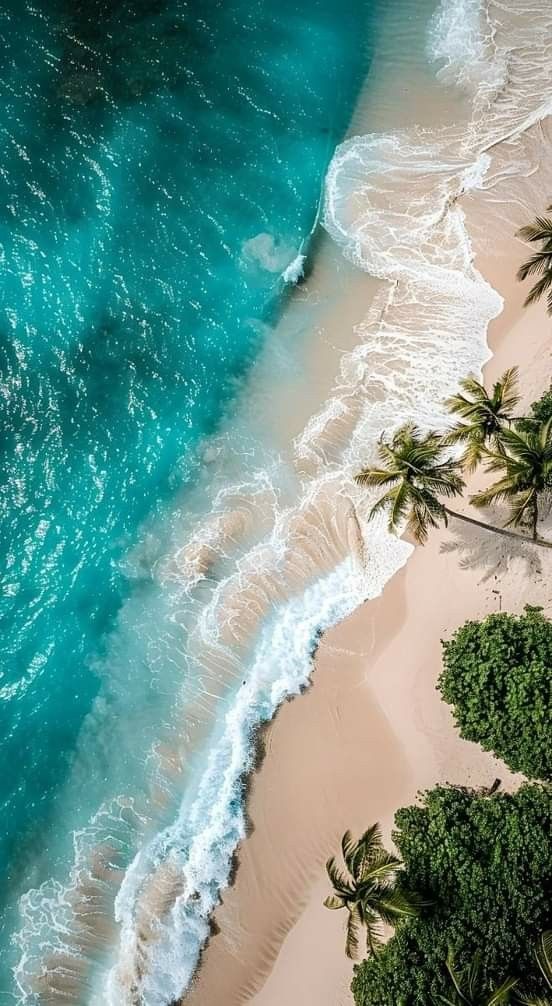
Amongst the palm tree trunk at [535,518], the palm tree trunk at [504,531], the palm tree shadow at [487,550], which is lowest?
the palm tree shadow at [487,550]

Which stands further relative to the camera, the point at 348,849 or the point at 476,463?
the point at 476,463

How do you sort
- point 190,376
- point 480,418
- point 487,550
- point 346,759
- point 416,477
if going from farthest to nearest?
point 190,376 < point 487,550 < point 346,759 < point 480,418 < point 416,477

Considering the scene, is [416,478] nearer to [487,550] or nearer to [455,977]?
[487,550]

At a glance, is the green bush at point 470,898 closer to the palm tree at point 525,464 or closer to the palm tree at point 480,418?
the palm tree at point 525,464

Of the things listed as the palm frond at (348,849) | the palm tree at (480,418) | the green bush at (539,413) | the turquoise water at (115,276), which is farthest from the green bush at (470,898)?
the green bush at (539,413)

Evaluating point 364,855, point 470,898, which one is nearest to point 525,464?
point 364,855

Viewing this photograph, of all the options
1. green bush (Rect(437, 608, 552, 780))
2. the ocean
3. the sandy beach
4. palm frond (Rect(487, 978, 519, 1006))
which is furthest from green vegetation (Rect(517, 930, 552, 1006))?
the ocean

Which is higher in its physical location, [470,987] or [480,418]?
[480,418]
